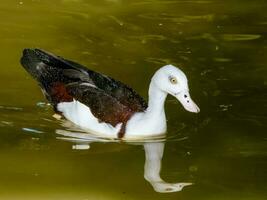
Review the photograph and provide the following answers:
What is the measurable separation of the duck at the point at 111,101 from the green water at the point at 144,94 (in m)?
0.17

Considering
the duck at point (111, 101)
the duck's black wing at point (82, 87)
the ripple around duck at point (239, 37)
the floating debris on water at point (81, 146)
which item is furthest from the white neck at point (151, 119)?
the ripple around duck at point (239, 37)

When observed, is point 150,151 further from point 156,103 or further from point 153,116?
point 156,103

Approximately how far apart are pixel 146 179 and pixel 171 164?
40 cm

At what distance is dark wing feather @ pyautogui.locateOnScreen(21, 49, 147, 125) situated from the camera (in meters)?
7.70

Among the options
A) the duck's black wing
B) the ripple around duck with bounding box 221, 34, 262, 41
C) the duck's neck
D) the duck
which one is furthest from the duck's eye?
the ripple around duck with bounding box 221, 34, 262, 41

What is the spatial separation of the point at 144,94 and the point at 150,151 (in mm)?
1506

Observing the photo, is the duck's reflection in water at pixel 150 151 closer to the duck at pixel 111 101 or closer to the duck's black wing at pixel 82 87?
the duck at pixel 111 101

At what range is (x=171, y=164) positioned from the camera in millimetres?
7293

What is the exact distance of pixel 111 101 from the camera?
7.70m

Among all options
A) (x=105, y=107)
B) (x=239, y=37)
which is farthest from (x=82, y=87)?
(x=239, y=37)

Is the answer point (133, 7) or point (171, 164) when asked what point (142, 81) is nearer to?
point (171, 164)

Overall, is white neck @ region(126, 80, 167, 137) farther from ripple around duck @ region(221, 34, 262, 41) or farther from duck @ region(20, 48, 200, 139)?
ripple around duck @ region(221, 34, 262, 41)

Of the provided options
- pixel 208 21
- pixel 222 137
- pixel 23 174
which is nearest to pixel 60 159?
pixel 23 174

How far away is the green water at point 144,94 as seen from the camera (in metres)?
6.89
